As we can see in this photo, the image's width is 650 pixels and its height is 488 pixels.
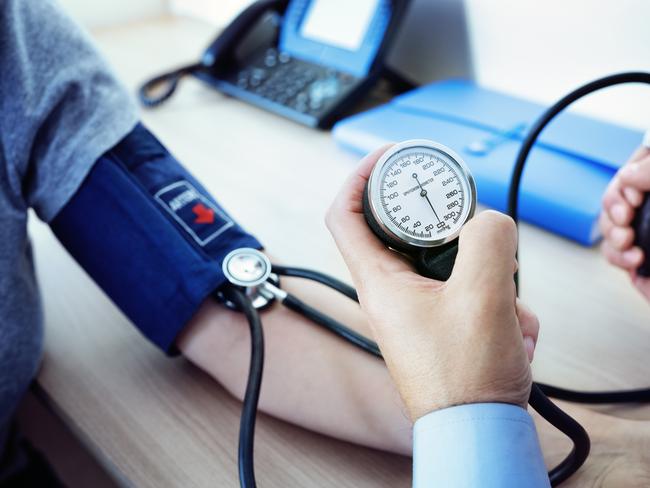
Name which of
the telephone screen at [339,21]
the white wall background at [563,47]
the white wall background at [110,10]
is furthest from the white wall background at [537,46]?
the white wall background at [110,10]

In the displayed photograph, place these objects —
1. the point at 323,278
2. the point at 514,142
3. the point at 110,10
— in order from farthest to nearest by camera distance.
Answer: the point at 110,10, the point at 514,142, the point at 323,278

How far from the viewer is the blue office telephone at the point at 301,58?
2.83 feet

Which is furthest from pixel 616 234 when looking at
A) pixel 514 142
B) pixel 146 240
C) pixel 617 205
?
pixel 146 240

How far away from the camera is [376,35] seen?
0.86m

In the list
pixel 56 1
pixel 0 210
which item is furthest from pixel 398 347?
pixel 56 1

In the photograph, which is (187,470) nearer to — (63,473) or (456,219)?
(456,219)

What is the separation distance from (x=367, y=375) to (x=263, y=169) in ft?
1.30

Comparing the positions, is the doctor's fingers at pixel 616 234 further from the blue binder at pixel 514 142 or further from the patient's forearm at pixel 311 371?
the patient's forearm at pixel 311 371

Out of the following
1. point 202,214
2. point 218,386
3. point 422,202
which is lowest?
point 218,386

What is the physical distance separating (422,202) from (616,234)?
0.28 m

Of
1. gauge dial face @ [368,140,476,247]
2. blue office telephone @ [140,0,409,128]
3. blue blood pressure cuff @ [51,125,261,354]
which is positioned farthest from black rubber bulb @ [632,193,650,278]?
blue office telephone @ [140,0,409,128]

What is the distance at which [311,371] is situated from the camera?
18.3 inches

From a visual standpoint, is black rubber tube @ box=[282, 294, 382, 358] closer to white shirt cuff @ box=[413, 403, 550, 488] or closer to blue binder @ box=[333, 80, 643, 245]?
white shirt cuff @ box=[413, 403, 550, 488]

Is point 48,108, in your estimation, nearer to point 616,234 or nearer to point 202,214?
point 202,214
